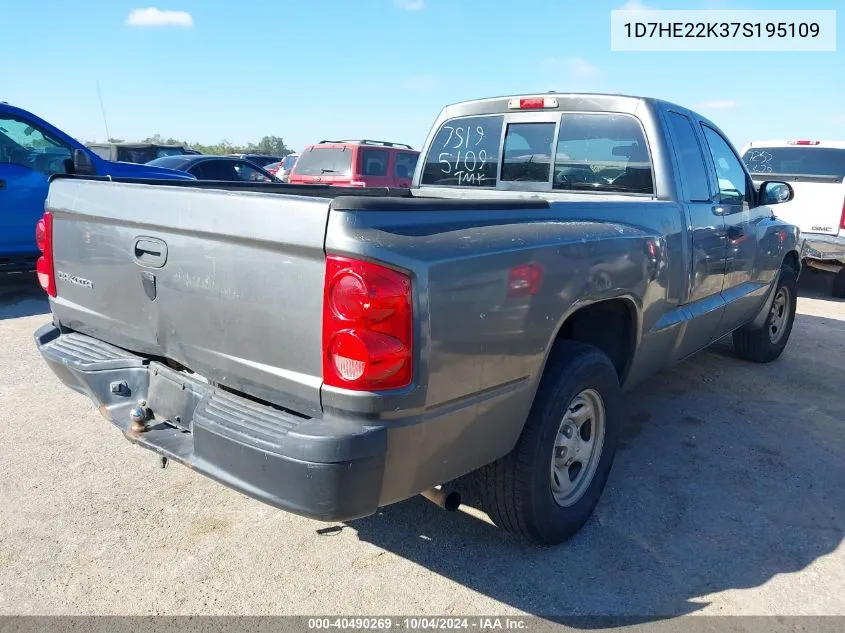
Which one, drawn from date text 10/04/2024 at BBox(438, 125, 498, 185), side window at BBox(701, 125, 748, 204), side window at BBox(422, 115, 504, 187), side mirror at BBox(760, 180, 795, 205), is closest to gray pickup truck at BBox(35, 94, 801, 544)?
side window at BBox(701, 125, 748, 204)

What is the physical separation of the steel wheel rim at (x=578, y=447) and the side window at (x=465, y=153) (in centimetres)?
185

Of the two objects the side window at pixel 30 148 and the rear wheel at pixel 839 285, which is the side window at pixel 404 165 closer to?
the side window at pixel 30 148

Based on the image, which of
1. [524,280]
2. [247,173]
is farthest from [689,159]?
[247,173]

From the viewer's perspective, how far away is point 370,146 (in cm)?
1210

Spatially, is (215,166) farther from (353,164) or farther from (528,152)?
(528,152)

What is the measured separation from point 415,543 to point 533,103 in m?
2.69

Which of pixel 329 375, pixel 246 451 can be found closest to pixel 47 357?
pixel 246 451

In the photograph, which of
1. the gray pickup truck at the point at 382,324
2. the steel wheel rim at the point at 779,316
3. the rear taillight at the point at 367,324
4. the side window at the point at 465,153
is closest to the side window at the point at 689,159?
the gray pickup truck at the point at 382,324

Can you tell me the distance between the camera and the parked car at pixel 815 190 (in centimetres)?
834

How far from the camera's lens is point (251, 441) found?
2.04 m

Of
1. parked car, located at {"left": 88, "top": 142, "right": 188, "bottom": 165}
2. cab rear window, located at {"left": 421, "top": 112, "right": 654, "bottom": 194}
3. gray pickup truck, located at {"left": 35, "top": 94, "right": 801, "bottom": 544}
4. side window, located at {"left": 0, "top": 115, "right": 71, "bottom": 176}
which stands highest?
parked car, located at {"left": 88, "top": 142, "right": 188, "bottom": 165}

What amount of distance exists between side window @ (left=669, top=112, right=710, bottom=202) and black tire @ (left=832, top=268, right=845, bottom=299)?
20.9ft

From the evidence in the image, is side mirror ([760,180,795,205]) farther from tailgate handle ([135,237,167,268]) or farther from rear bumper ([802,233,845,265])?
rear bumper ([802,233,845,265])

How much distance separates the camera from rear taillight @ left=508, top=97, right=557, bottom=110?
393cm
